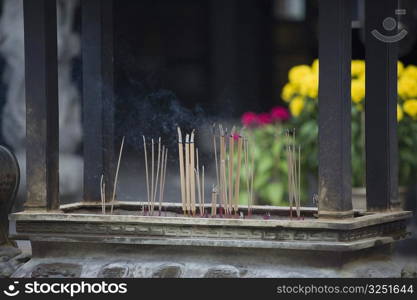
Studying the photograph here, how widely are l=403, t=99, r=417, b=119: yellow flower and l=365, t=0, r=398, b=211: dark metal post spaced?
1687 millimetres

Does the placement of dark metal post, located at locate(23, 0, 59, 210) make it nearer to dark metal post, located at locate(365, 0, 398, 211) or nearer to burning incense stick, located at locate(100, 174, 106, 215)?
burning incense stick, located at locate(100, 174, 106, 215)

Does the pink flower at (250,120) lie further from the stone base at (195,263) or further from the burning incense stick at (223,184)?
the stone base at (195,263)

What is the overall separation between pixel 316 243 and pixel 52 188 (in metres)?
1.38

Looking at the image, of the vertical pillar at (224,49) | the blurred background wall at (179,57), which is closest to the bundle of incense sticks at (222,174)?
the blurred background wall at (179,57)

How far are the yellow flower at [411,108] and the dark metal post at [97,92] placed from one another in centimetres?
209

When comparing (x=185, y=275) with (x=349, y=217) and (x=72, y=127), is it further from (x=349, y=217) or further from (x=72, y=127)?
(x=72, y=127)

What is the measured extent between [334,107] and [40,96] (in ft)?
4.77

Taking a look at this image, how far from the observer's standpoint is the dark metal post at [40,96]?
17.7ft

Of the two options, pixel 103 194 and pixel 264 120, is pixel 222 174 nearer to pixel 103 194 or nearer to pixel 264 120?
pixel 103 194

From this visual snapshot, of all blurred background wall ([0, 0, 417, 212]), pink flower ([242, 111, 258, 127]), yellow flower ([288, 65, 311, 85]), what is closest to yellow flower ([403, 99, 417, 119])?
yellow flower ([288, 65, 311, 85])

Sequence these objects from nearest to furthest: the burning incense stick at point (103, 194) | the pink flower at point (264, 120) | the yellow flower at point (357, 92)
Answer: the burning incense stick at point (103, 194) → the yellow flower at point (357, 92) → the pink flower at point (264, 120)

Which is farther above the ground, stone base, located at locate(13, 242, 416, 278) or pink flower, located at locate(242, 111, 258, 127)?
pink flower, located at locate(242, 111, 258, 127)

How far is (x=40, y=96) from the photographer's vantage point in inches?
213

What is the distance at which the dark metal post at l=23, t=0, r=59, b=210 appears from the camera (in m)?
5.41
